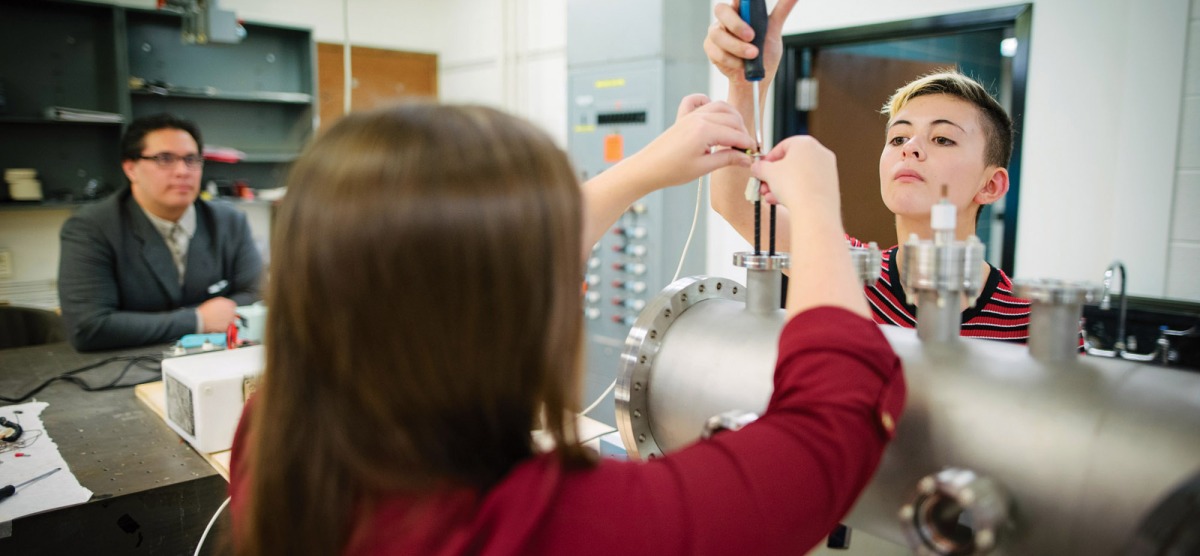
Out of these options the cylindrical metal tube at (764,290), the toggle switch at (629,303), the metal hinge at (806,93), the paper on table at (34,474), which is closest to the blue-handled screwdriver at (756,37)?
the cylindrical metal tube at (764,290)

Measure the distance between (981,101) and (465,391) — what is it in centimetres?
103

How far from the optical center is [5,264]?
3.72m

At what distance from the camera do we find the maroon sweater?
490 millimetres

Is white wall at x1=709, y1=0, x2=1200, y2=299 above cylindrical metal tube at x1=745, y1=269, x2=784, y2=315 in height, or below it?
above

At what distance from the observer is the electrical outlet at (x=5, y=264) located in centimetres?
371

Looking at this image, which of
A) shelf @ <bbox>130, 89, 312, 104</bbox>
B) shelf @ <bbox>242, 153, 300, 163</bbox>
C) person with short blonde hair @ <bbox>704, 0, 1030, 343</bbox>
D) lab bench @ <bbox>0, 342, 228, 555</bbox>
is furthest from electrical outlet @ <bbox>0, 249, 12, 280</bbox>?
person with short blonde hair @ <bbox>704, 0, 1030, 343</bbox>

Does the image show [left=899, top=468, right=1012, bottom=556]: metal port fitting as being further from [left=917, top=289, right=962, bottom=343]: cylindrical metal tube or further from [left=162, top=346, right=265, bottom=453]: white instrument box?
[left=162, top=346, right=265, bottom=453]: white instrument box

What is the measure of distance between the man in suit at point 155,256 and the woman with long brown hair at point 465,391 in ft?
6.25

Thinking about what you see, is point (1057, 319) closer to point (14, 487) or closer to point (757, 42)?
point (757, 42)

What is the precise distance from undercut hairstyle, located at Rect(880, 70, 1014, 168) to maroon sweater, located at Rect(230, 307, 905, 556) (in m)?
0.76

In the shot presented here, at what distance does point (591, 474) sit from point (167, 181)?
2396mm

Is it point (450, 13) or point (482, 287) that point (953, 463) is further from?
point (450, 13)

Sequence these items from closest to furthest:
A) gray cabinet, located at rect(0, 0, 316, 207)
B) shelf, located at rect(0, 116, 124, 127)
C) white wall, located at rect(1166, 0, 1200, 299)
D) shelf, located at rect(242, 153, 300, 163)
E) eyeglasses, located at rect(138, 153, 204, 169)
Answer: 1. white wall, located at rect(1166, 0, 1200, 299)
2. eyeglasses, located at rect(138, 153, 204, 169)
3. shelf, located at rect(0, 116, 124, 127)
4. gray cabinet, located at rect(0, 0, 316, 207)
5. shelf, located at rect(242, 153, 300, 163)

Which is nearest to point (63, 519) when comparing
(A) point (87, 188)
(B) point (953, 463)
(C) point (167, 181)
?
(B) point (953, 463)
